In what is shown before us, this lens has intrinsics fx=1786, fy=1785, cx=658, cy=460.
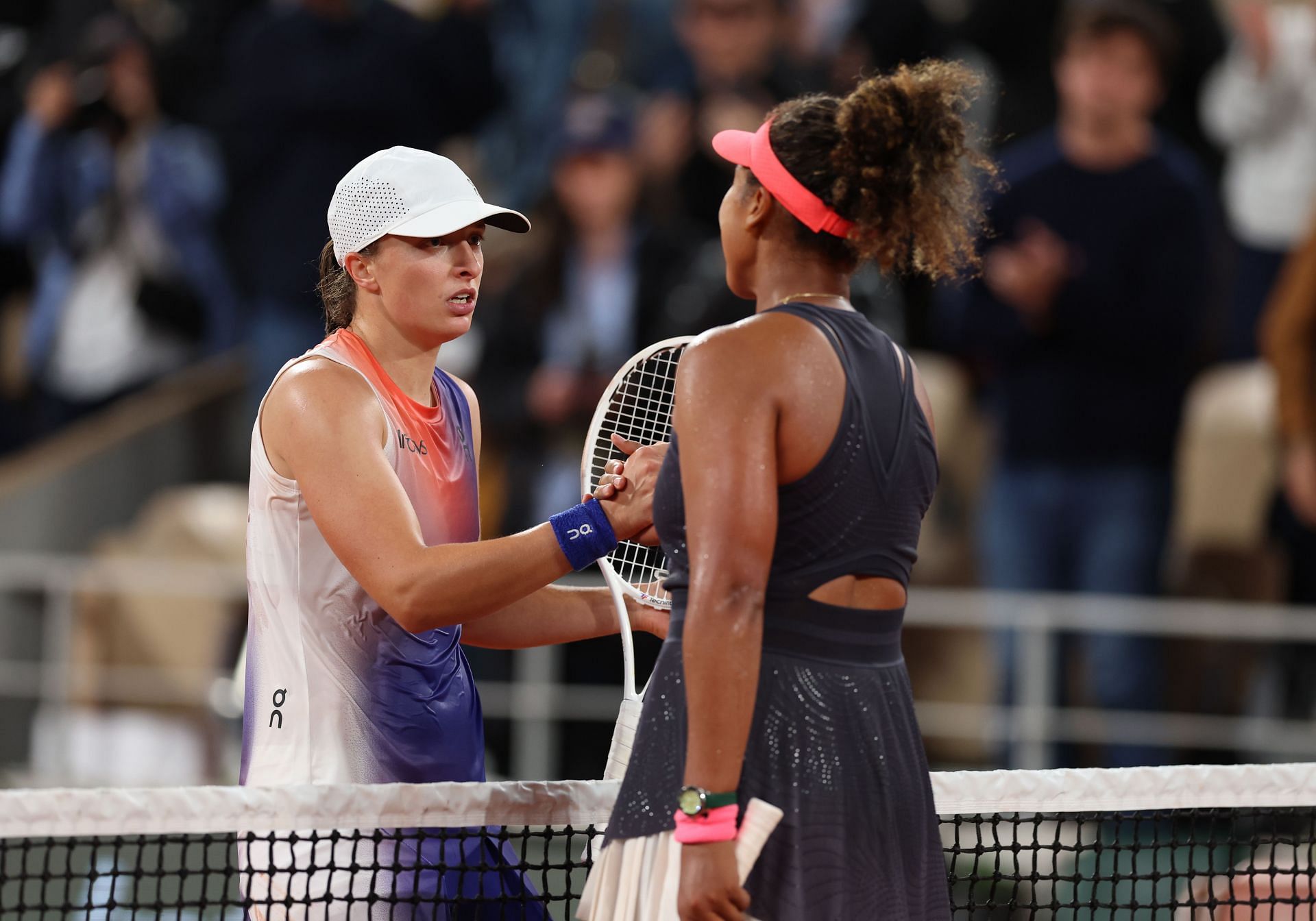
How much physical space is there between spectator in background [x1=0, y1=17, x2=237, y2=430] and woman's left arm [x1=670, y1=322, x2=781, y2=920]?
7.34 meters

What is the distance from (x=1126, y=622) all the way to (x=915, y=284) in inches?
82.4

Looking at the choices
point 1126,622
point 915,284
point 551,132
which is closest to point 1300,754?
point 1126,622

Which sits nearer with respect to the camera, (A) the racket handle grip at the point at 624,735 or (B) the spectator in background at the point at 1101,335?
(A) the racket handle grip at the point at 624,735

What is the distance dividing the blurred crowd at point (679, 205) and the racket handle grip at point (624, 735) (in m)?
2.94

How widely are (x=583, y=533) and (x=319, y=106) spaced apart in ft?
18.2

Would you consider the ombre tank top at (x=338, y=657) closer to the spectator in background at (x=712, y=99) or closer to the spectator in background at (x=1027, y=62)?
the spectator in background at (x=712, y=99)

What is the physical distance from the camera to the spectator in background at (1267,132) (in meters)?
7.49

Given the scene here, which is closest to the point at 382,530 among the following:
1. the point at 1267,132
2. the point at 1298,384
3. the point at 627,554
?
the point at 627,554

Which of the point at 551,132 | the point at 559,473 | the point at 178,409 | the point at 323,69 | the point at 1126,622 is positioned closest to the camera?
the point at 1126,622

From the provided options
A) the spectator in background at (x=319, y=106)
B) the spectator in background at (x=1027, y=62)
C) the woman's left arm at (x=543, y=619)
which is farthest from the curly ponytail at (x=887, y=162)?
Result: the spectator in background at (x=319, y=106)

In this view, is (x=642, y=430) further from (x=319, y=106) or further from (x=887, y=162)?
(x=319, y=106)

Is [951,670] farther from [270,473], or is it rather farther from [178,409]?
[270,473]

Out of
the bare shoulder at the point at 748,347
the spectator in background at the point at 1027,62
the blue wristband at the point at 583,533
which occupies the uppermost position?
the spectator in background at the point at 1027,62

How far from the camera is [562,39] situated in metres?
9.19
